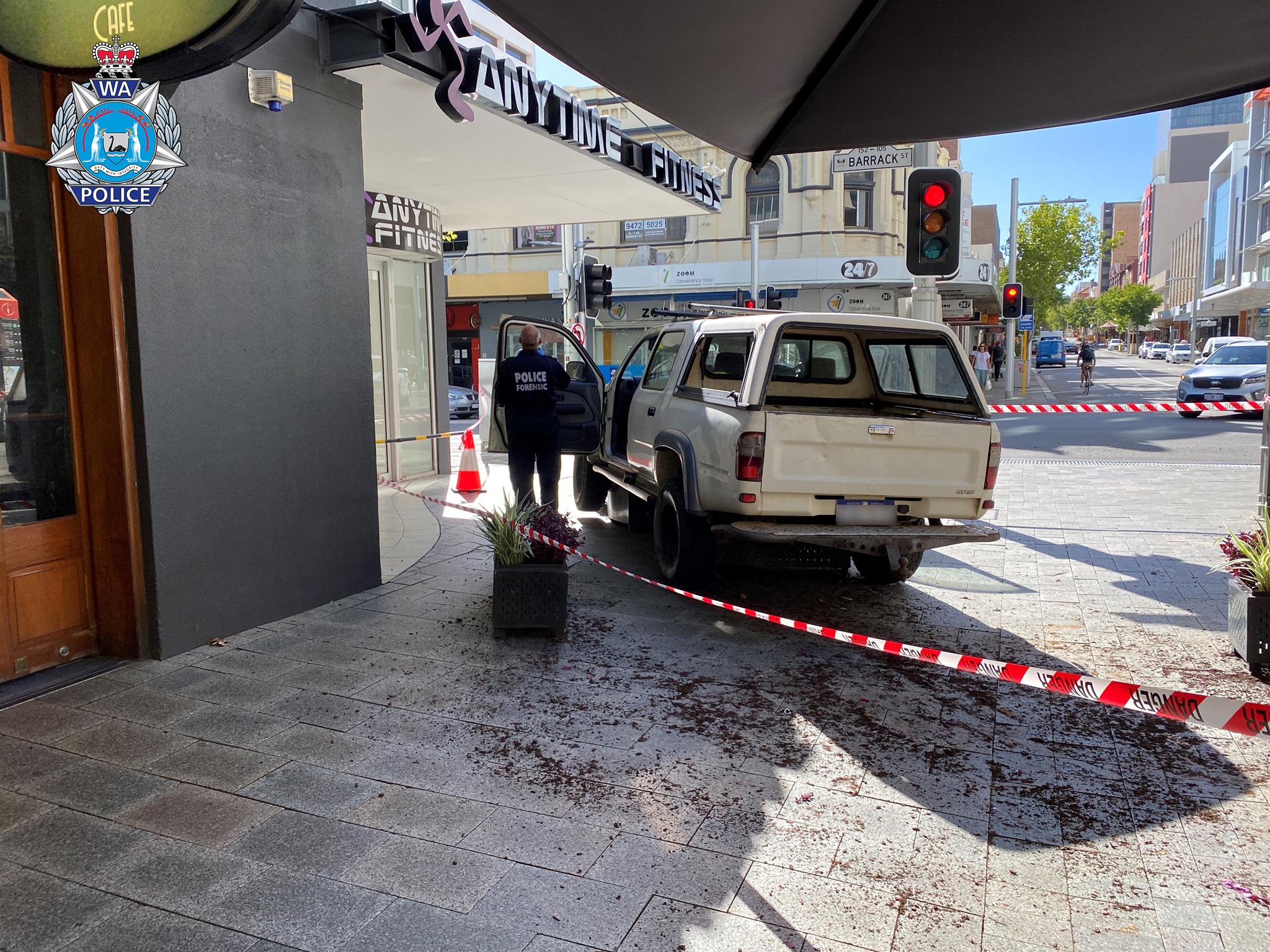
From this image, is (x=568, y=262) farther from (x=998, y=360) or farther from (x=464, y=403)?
(x=998, y=360)

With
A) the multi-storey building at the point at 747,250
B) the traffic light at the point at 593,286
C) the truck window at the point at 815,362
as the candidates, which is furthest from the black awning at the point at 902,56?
the multi-storey building at the point at 747,250

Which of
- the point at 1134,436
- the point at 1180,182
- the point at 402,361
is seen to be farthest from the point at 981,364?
the point at 1180,182

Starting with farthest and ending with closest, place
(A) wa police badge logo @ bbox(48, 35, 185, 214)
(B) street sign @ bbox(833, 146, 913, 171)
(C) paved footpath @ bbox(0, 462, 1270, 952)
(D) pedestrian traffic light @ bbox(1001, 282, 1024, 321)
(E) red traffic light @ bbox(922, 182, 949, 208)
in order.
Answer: (D) pedestrian traffic light @ bbox(1001, 282, 1024, 321)
(B) street sign @ bbox(833, 146, 913, 171)
(E) red traffic light @ bbox(922, 182, 949, 208)
(A) wa police badge logo @ bbox(48, 35, 185, 214)
(C) paved footpath @ bbox(0, 462, 1270, 952)

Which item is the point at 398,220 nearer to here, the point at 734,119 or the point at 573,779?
the point at 734,119

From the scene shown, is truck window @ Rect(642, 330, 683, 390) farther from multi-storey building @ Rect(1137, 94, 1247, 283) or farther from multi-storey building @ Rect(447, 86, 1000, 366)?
multi-storey building @ Rect(1137, 94, 1247, 283)

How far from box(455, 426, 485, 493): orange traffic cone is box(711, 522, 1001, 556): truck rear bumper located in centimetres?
640

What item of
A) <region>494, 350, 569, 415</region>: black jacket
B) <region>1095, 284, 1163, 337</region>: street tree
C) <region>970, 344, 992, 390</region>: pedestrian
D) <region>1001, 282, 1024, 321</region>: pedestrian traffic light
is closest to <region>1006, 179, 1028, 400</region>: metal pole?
<region>970, 344, 992, 390</region>: pedestrian

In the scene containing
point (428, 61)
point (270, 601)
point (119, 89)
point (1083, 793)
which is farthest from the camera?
→ point (428, 61)

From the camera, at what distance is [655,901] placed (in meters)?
3.21

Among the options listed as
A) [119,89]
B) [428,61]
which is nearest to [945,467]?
[428,61]

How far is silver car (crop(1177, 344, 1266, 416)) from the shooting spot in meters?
20.3

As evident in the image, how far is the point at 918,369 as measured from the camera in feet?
25.1

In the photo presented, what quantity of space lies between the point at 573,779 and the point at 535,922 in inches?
41.8

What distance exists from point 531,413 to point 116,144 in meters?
3.94
